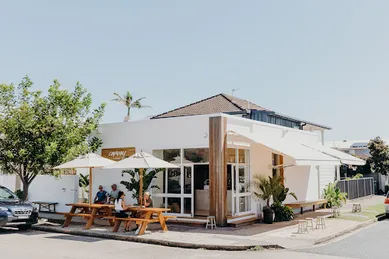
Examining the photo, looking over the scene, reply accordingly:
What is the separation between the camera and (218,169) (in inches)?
602

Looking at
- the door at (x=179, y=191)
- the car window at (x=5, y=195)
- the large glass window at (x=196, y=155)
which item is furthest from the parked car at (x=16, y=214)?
the large glass window at (x=196, y=155)

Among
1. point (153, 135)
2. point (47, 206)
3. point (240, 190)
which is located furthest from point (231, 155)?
point (47, 206)

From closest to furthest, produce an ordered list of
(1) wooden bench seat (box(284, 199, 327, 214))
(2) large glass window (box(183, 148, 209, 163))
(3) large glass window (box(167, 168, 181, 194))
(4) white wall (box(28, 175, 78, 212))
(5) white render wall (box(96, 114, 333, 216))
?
(2) large glass window (box(183, 148, 209, 163)) → (5) white render wall (box(96, 114, 333, 216)) → (3) large glass window (box(167, 168, 181, 194)) → (1) wooden bench seat (box(284, 199, 327, 214)) → (4) white wall (box(28, 175, 78, 212))

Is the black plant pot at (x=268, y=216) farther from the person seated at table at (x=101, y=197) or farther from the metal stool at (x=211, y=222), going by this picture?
the person seated at table at (x=101, y=197)

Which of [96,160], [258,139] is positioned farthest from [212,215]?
[96,160]

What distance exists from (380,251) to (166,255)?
18.9 ft

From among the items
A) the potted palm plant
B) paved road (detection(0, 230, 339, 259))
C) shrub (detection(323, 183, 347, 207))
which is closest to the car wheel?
paved road (detection(0, 230, 339, 259))

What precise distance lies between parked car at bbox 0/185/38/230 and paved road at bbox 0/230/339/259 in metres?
1.29

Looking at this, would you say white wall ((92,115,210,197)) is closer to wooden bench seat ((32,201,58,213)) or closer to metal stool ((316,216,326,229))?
wooden bench seat ((32,201,58,213))

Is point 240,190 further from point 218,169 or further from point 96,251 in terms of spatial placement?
point 96,251

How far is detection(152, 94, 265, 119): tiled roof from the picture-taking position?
103ft

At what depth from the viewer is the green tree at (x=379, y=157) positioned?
116 feet

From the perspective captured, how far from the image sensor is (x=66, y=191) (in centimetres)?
1975

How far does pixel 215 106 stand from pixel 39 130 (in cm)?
Answer: 1791
